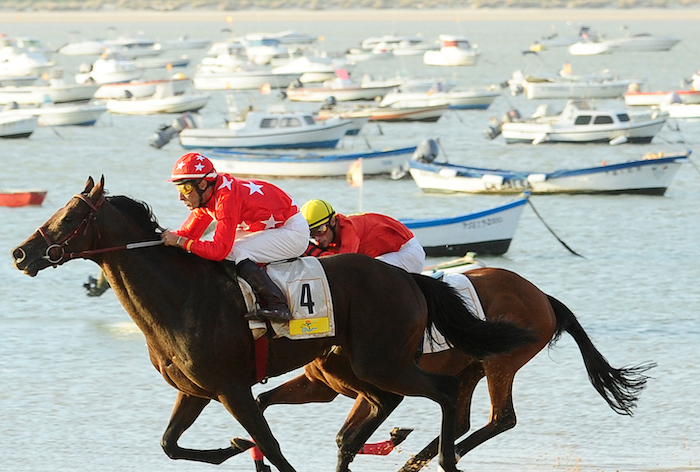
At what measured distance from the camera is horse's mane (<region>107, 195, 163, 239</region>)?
7.71 meters

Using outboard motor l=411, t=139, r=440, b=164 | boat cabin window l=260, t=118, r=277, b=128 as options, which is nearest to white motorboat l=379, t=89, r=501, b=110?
boat cabin window l=260, t=118, r=277, b=128

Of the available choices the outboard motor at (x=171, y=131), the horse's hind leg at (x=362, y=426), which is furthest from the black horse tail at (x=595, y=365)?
the outboard motor at (x=171, y=131)

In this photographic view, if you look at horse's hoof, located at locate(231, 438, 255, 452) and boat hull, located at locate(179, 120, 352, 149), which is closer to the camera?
horse's hoof, located at locate(231, 438, 255, 452)

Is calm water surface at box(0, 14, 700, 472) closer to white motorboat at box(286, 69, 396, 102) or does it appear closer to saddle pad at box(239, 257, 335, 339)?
saddle pad at box(239, 257, 335, 339)

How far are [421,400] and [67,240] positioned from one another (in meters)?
6.08

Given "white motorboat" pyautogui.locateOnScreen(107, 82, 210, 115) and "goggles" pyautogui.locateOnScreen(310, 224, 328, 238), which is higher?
"goggles" pyautogui.locateOnScreen(310, 224, 328, 238)

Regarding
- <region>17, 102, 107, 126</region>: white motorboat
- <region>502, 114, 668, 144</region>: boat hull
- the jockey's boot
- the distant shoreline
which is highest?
the jockey's boot

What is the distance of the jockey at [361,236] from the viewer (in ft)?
29.0

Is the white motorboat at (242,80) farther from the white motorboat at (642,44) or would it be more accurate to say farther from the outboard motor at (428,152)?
the outboard motor at (428,152)

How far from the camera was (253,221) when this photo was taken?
Answer: 8.03 meters

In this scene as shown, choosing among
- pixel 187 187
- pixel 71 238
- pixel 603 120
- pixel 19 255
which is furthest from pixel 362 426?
pixel 603 120

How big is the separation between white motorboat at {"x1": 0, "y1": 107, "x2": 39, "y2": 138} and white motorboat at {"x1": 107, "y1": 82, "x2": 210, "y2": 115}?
10.0 meters

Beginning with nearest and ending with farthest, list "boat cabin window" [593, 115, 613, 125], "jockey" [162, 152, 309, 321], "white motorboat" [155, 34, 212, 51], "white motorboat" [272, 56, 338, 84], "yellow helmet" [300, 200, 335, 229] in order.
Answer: "jockey" [162, 152, 309, 321]
"yellow helmet" [300, 200, 335, 229]
"boat cabin window" [593, 115, 613, 125]
"white motorboat" [272, 56, 338, 84]
"white motorboat" [155, 34, 212, 51]

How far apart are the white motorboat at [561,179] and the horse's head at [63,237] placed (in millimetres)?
22900
